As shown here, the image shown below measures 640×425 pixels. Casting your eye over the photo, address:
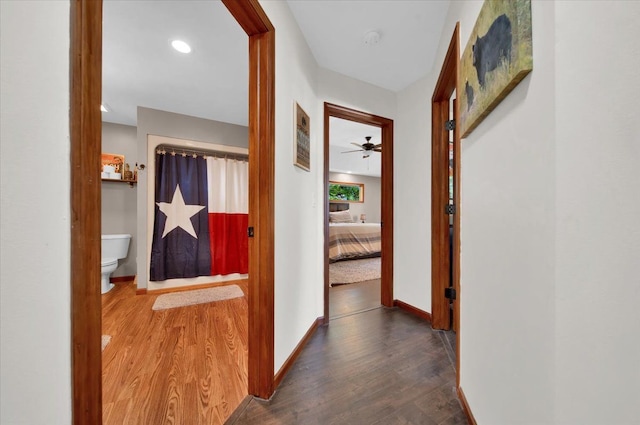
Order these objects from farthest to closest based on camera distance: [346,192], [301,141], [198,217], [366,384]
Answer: [346,192]
[198,217]
[301,141]
[366,384]

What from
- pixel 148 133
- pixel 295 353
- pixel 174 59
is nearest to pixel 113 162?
pixel 148 133

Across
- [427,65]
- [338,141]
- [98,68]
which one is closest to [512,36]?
[98,68]

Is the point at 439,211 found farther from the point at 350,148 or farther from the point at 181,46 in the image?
the point at 350,148

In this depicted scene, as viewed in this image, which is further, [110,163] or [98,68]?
[110,163]

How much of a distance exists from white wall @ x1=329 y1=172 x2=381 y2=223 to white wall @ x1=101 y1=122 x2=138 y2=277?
17.1 ft

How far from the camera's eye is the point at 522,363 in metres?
0.74

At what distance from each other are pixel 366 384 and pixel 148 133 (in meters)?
3.54

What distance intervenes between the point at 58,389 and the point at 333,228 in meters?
4.41

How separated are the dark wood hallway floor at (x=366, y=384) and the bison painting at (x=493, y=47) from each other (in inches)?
60.4

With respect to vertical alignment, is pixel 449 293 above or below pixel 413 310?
above

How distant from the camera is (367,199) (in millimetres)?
8031

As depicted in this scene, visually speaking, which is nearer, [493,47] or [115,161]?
[493,47]

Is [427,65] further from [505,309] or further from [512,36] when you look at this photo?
[505,309]

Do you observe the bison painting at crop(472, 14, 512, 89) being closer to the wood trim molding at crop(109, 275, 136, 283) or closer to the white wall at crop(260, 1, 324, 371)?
the white wall at crop(260, 1, 324, 371)
